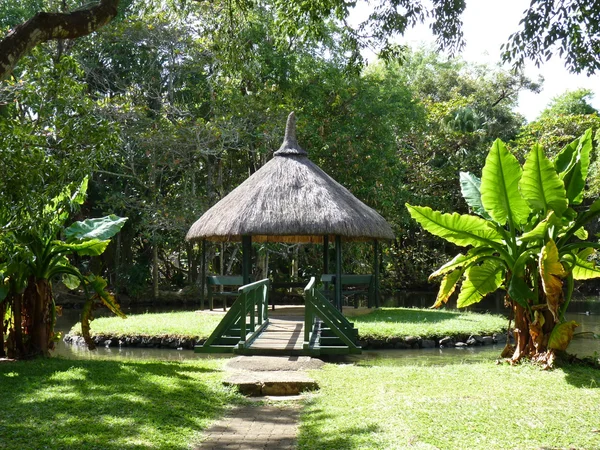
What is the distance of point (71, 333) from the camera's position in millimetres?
12727

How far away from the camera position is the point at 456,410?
513 centimetres

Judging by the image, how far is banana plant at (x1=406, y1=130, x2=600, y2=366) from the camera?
22.6 ft

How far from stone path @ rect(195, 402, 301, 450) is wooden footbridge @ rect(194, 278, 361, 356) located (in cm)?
267

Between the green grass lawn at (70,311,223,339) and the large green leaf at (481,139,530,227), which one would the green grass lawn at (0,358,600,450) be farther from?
the green grass lawn at (70,311,223,339)

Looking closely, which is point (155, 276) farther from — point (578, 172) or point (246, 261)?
point (578, 172)

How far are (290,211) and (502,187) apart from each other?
643cm

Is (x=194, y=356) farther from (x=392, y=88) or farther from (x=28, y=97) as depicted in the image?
(x=392, y=88)

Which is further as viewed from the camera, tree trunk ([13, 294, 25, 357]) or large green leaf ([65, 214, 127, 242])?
large green leaf ([65, 214, 127, 242])

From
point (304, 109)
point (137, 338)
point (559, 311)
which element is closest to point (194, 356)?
point (137, 338)

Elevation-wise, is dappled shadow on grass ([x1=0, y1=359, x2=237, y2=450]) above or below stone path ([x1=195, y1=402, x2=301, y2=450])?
above

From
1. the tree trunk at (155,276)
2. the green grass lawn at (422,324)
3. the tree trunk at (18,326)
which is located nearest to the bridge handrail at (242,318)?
the tree trunk at (18,326)

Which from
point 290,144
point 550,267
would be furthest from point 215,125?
point 550,267

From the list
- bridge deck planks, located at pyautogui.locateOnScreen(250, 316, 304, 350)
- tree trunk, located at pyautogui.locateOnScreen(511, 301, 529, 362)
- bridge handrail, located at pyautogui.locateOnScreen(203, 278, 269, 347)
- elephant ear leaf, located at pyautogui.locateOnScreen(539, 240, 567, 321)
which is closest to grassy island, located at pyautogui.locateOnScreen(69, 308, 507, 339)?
bridge deck planks, located at pyautogui.locateOnScreen(250, 316, 304, 350)

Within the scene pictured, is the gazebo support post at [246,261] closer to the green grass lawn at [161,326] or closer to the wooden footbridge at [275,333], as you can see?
the green grass lawn at [161,326]
